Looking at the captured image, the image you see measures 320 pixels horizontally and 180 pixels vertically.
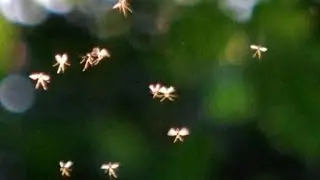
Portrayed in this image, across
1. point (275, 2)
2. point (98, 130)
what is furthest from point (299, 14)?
point (98, 130)

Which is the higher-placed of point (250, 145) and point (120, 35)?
point (120, 35)

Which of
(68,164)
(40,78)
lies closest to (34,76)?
(40,78)

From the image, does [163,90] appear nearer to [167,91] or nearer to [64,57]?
[167,91]

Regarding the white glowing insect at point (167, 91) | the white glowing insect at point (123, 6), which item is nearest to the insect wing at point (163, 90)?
the white glowing insect at point (167, 91)

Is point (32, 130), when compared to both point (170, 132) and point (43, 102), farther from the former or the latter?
point (170, 132)

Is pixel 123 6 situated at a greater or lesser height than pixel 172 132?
greater

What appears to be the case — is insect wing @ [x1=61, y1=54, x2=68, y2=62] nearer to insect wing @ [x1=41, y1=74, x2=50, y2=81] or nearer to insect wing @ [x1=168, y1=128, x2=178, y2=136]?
insect wing @ [x1=41, y1=74, x2=50, y2=81]
